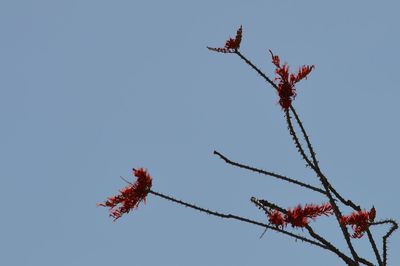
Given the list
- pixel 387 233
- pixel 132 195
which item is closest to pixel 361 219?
pixel 387 233

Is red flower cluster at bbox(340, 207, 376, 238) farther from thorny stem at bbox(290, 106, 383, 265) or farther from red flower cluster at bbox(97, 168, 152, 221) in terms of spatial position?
red flower cluster at bbox(97, 168, 152, 221)

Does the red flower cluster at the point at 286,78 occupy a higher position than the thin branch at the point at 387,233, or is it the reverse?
the red flower cluster at the point at 286,78

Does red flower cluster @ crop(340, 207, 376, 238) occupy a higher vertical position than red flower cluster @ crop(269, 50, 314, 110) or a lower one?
lower

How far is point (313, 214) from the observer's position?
4.36 meters

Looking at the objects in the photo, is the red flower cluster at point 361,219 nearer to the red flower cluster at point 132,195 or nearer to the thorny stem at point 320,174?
the thorny stem at point 320,174

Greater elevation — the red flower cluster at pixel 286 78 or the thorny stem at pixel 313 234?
the red flower cluster at pixel 286 78

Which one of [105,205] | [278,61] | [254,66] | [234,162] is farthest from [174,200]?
[278,61]

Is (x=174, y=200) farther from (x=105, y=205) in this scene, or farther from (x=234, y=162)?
(x=105, y=205)

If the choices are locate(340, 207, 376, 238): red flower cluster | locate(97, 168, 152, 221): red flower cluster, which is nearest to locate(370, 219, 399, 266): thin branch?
locate(340, 207, 376, 238): red flower cluster

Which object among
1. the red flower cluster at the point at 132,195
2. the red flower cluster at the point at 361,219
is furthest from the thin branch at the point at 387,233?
the red flower cluster at the point at 132,195

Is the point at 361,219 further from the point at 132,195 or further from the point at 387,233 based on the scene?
the point at 132,195

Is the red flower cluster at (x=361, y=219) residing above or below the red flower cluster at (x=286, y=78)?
below

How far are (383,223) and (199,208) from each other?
1500 millimetres

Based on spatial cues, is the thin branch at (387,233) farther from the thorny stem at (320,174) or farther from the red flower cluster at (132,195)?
the red flower cluster at (132,195)
